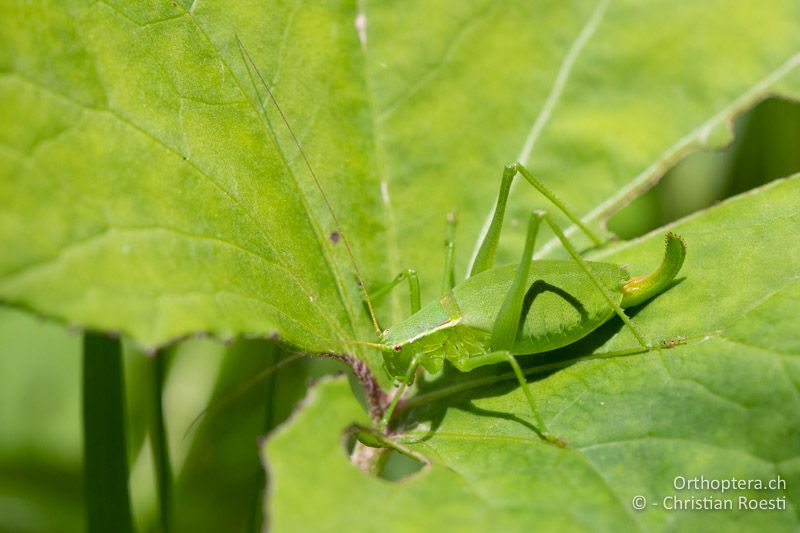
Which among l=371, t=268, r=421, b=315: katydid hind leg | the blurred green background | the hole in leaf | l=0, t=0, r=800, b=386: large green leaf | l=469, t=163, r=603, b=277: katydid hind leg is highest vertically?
l=0, t=0, r=800, b=386: large green leaf

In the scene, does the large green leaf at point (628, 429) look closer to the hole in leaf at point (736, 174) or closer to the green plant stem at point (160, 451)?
the green plant stem at point (160, 451)

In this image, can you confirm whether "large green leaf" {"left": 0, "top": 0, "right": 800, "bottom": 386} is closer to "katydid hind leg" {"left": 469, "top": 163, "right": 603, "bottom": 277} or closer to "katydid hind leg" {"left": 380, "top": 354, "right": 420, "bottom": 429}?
"katydid hind leg" {"left": 469, "top": 163, "right": 603, "bottom": 277}

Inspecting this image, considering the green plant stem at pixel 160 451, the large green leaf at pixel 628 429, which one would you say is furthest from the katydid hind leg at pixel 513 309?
the green plant stem at pixel 160 451

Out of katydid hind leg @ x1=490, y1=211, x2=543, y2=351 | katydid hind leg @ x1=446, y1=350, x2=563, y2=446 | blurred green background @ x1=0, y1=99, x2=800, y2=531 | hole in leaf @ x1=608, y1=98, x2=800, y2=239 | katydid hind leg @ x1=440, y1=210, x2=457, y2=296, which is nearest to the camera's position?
katydid hind leg @ x1=446, y1=350, x2=563, y2=446

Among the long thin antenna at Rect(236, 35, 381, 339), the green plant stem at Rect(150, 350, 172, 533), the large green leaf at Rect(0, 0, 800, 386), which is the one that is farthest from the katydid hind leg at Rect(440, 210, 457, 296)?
the green plant stem at Rect(150, 350, 172, 533)

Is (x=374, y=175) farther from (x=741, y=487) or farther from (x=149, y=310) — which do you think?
(x=741, y=487)

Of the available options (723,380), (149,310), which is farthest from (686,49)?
(149,310)

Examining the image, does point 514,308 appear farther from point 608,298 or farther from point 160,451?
point 160,451
